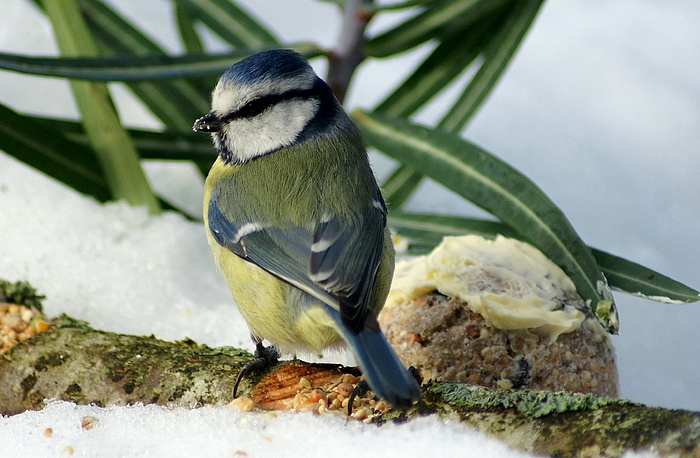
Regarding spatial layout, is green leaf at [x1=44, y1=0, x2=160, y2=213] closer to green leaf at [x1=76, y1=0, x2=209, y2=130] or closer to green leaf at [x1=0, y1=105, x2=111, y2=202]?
green leaf at [x1=0, y1=105, x2=111, y2=202]

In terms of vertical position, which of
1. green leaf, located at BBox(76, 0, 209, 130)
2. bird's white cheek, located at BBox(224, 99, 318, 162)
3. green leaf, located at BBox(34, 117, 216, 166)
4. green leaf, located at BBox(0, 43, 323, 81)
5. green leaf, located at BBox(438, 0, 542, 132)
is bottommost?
bird's white cheek, located at BBox(224, 99, 318, 162)

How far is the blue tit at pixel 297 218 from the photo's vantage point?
0.68 meters

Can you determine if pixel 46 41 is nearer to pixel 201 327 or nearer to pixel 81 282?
pixel 81 282

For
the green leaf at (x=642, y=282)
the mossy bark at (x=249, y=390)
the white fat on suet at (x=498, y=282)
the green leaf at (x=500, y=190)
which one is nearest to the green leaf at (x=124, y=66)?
the green leaf at (x=500, y=190)

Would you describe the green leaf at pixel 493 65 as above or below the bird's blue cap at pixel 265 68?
above

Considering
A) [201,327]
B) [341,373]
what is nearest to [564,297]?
[341,373]

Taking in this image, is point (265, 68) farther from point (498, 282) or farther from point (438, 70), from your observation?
point (438, 70)

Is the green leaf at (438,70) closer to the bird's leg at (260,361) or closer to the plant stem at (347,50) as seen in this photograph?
the plant stem at (347,50)

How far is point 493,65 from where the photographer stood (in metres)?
1.43

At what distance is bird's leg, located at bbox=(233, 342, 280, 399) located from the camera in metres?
0.79

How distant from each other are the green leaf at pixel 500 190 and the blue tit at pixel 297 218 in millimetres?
277

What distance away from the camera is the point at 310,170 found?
0.81 metres

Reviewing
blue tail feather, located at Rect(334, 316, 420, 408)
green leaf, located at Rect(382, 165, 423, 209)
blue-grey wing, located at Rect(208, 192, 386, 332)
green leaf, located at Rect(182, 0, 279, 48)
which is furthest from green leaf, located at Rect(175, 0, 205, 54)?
blue tail feather, located at Rect(334, 316, 420, 408)

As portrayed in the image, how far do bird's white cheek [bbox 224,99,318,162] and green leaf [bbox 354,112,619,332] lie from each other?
349 millimetres
